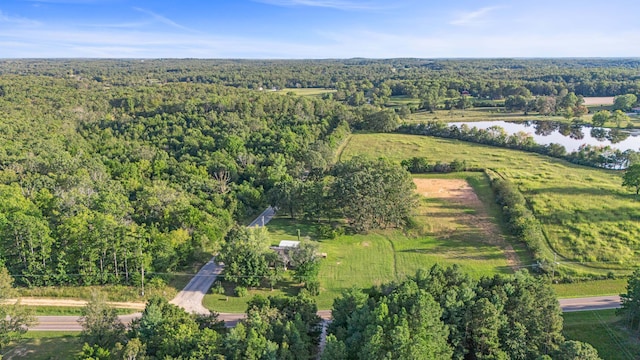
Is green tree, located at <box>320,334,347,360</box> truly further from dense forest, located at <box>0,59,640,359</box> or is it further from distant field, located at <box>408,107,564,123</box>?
distant field, located at <box>408,107,564,123</box>

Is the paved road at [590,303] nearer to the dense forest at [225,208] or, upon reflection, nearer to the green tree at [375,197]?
the dense forest at [225,208]

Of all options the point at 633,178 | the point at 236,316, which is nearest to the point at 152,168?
the point at 236,316

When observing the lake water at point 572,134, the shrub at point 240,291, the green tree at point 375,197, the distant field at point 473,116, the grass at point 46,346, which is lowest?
the grass at point 46,346

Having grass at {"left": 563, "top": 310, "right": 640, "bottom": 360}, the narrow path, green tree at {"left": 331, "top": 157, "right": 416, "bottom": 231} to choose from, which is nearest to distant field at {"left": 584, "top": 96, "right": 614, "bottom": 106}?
green tree at {"left": 331, "top": 157, "right": 416, "bottom": 231}

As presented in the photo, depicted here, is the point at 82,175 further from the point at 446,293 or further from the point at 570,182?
the point at 570,182

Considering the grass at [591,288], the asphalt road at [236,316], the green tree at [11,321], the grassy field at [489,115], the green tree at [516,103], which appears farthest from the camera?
the green tree at [516,103]

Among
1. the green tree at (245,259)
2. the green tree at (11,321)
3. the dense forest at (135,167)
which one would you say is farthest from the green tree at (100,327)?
the green tree at (245,259)
